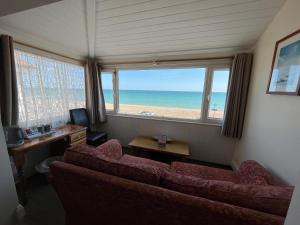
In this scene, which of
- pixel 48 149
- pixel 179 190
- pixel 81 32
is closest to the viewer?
pixel 179 190

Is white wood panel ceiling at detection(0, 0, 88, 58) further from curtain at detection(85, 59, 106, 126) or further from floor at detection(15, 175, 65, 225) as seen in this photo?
floor at detection(15, 175, 65, 225)

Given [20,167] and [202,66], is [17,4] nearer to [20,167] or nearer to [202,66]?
[20,167]

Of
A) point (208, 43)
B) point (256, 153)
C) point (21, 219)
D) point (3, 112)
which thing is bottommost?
point (21, 219)

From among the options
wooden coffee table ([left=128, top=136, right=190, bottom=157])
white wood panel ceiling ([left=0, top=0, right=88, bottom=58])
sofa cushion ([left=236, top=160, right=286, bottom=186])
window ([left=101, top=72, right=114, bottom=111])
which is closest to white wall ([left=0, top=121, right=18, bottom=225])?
white wood panel ceiling ([left=0, top=0, right=88, bottom=58])

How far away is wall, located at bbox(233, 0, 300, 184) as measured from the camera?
119cm

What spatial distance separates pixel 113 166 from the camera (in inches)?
43.1

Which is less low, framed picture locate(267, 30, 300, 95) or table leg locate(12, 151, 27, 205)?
framed picture locate(267, 30, 300, 95)

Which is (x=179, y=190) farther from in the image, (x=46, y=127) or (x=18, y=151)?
(x=46, y=127)

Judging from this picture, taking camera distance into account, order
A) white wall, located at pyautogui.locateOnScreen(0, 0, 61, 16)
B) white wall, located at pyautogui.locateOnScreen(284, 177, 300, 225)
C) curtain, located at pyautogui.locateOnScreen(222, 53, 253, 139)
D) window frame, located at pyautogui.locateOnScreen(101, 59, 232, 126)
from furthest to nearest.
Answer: window frame, located at pyautogui.locateOnScreen(101, 59, 232, 126)
curtain, located at pyautogui.locateOnScreen(222, 53, 253, 139)
white wall, located at pyautogui.locateOnScreen(0, 0, 61, 16)
white wall, located at pyautogui.locateOnScreen(284, 177, 300, 225)

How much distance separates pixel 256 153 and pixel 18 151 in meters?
2.85

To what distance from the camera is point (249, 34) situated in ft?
6.27

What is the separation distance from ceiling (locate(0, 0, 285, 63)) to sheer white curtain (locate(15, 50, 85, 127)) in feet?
0.93

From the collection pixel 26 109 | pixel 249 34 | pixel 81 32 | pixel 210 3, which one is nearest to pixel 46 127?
pixel 26 109

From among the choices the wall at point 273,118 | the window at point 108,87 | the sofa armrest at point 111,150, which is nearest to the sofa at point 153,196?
the wall at point 273,118
